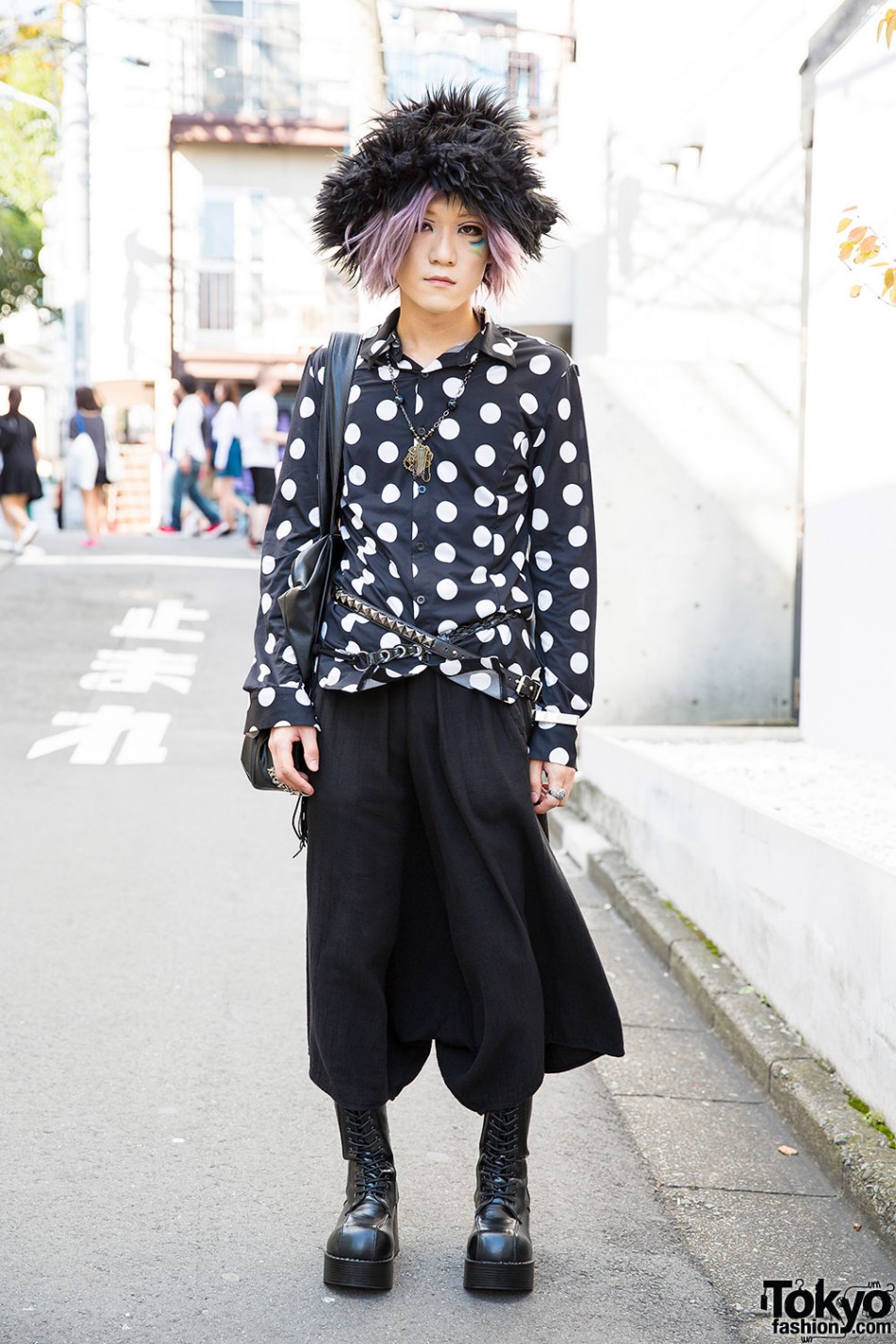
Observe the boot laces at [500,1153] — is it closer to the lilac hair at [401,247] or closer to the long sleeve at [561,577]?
the long sleeve at [561,577]

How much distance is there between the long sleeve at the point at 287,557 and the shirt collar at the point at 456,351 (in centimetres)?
10

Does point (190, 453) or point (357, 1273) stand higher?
point (190, 453)

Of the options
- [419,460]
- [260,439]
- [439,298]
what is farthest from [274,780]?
[260,439]

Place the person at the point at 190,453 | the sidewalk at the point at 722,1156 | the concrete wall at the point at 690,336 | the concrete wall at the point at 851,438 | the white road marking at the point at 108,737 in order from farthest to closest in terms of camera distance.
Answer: the person at the point at 190,453, the white road marking at the point at 108,737, the concrete wall at the point at 690,336, the concrete wall at the point at 851,438, the sidewalk at the point at 722,1156

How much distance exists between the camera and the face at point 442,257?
2783mm

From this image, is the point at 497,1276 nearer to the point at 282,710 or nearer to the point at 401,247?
the point at 282,710

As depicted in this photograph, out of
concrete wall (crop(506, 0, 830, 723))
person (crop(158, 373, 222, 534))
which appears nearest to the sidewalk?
concrete wall (crop(506, 0, 830, 723))

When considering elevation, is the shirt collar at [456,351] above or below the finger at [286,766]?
above

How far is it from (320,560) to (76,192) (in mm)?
27623

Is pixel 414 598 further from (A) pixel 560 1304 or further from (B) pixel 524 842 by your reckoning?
(A) pixel 560 1304

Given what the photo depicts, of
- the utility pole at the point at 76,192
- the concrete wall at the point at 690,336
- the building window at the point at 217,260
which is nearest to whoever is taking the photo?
the concrete wall at the point at 690,336

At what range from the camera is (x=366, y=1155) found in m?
2.95

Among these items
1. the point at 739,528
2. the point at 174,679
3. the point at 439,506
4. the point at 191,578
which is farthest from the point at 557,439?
the point at 191,578

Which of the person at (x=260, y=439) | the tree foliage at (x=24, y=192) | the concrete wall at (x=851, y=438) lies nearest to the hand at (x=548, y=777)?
the concrete wall at (x=851, y=438)
